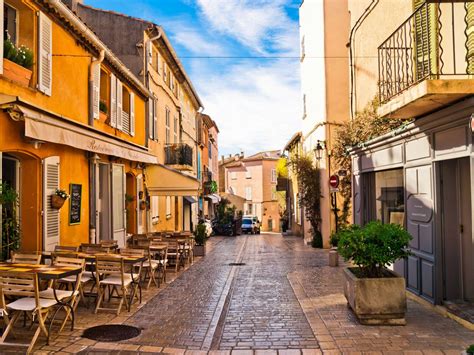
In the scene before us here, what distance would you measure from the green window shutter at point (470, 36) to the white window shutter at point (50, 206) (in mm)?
7714

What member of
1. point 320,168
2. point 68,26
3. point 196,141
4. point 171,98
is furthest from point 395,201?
point 196,141

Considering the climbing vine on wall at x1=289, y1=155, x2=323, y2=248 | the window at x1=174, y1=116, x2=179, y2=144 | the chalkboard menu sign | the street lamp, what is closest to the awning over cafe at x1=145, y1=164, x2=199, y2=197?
the chalkboard menu sign

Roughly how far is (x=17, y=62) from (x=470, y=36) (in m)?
7.59

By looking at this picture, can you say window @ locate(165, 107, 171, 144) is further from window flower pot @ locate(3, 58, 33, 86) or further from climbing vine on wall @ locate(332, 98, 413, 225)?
window flower pot @ locate(3, 58, 33, 86)

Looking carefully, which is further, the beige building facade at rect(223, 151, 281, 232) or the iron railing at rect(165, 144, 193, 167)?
the beige building facade at rect(223, 151, 281, 232)

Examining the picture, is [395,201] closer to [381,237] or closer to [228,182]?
[381,237]

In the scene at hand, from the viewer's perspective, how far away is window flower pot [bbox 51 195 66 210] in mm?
9508

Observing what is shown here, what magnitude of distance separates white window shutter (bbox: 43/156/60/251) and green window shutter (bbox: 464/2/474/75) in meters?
7.71

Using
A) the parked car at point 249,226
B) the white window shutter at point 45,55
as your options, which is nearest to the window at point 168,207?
the white window shutter at point 45,55

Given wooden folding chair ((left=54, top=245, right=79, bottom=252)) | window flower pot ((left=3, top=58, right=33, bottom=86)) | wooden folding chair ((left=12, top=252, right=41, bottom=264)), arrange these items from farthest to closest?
wooden folding chair ((left=54, top=245, right=79, bottom=252)) < window flower pot ((left=3, top=58, right=33, bottom=86)) < wooden folding chair ((left=12, top=252, right=41, bottom=264))

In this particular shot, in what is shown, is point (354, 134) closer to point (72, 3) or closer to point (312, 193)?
point (312, 193)

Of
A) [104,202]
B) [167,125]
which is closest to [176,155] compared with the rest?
[167,125]

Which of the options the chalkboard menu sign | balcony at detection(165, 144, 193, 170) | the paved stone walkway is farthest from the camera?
balcony at detection(165, 144, 193, 170)

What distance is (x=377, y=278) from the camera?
676 centimetres
